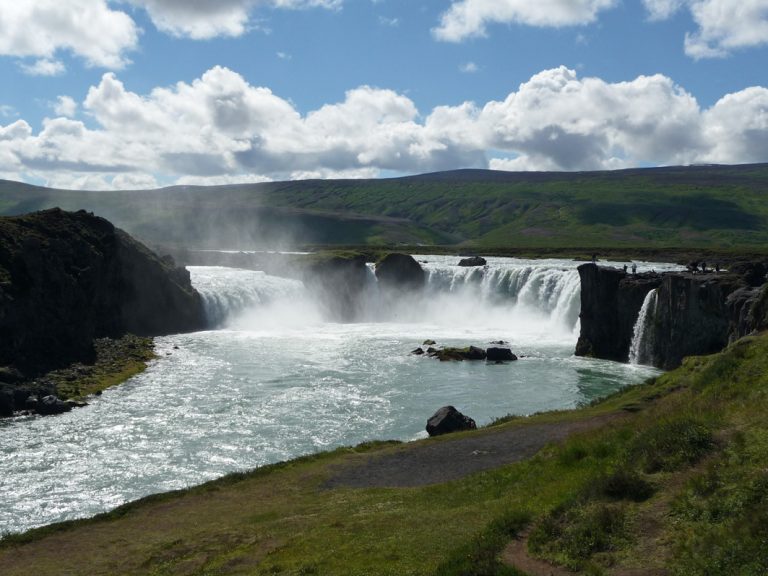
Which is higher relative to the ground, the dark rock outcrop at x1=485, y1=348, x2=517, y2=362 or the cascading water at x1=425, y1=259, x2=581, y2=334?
the cascading water at x1=425, y1=259, x2=581, y2=334

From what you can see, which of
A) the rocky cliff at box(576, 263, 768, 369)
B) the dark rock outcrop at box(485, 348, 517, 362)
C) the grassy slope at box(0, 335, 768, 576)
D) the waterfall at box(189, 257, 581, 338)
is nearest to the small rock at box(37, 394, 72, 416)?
the grassy slope at box(0, 335, 768, 576)

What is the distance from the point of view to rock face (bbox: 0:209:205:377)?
6200 centimetres

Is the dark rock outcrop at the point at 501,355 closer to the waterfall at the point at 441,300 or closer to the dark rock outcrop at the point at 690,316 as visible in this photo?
the dark rock outcrop at the point at 690,316

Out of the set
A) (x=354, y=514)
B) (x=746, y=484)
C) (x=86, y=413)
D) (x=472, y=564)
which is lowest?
(x=86, y=413)

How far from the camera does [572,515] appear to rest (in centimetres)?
1524

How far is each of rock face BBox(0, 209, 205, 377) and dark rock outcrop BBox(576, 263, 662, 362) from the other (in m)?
51.7

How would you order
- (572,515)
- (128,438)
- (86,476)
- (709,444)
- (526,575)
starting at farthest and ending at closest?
(128,438), (86,476), (709,444), (572,515), (526,575)

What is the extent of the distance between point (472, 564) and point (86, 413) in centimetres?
4152

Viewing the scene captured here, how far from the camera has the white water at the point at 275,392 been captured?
35594mm

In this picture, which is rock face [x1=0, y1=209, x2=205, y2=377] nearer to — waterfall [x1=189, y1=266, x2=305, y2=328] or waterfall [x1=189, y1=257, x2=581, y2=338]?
waterfall [x1=189, y1=266, x2=305, y2=328]

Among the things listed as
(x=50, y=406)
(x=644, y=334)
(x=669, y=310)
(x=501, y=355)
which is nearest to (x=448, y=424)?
(x=50, y=406)

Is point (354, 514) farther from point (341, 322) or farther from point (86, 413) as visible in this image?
point (341, 322)

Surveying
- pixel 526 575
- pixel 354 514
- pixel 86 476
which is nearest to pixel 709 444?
pixel 526 575

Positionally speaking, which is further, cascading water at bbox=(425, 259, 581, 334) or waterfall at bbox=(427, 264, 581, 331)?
cascading water at bbox=(425, 259, 581, 334)
